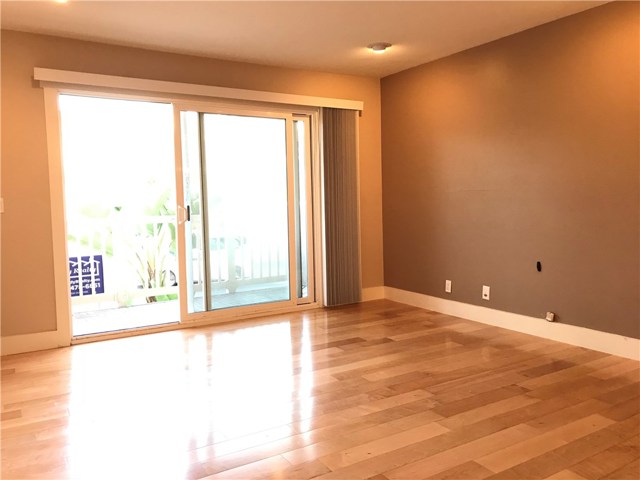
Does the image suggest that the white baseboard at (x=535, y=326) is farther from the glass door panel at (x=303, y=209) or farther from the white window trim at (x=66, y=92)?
the white window trim at (x=66, y=92)

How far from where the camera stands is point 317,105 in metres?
4.87

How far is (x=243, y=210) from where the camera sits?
4727 millimetres

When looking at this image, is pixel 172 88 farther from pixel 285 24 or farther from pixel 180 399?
pixel 180 399

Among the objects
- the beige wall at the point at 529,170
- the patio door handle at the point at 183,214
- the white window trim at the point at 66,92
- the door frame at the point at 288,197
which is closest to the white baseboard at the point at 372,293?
the beige wall at the point at 529,170

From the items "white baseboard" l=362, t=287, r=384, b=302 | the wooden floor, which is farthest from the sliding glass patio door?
the wooden floor

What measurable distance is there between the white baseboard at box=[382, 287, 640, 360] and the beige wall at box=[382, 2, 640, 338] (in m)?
0.06

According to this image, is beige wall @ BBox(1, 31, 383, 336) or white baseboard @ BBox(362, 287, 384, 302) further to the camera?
white baseboard @ BBox(362, 287, 384, 302)

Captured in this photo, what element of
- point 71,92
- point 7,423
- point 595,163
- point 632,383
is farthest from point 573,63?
point 7,423

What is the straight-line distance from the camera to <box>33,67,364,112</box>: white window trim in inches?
147

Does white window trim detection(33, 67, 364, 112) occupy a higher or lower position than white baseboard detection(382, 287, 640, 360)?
higher

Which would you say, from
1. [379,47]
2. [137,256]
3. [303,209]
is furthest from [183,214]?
[379,47]

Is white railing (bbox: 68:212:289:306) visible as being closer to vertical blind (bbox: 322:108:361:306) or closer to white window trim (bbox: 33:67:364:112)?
vertical blind (bbox: 322:108:361:306)

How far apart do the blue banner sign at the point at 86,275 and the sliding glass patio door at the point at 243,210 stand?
64.6 inches

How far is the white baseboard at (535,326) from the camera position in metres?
3.35
